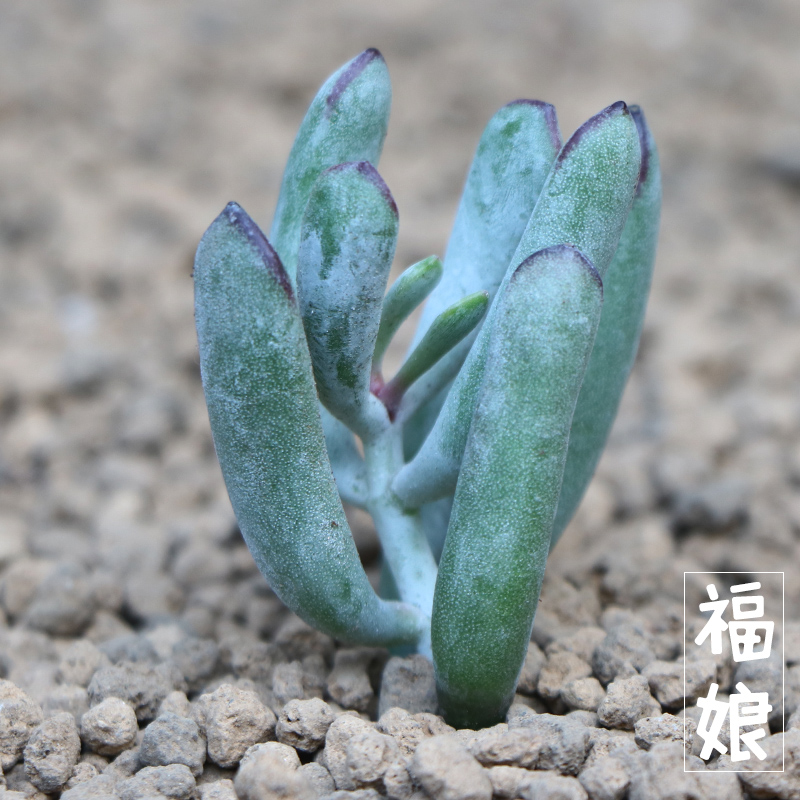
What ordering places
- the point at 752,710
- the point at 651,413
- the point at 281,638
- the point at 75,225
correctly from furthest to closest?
the point at 75,225 < the point at 651,413 < the point at 281,638 < the point at 752,710

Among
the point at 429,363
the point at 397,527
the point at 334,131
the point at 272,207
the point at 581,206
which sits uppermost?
the point at 272,207

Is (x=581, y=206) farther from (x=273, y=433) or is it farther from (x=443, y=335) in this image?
(x=273, y=433)

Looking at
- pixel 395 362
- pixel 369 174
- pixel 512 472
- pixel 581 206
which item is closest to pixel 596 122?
pixel 581 206

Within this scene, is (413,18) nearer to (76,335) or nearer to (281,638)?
(76,335)

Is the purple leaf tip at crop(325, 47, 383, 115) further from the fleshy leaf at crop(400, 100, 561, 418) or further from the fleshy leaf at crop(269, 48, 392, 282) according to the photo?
the fleshy leaf at crop(400, 100, 561, 418)

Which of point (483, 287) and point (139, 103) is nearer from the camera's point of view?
point (483, 287)

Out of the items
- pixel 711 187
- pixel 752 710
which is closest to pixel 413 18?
pixel 711 187

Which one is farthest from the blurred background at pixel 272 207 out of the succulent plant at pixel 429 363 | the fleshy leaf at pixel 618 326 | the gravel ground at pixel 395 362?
the succulent plant at pixel 429 363
